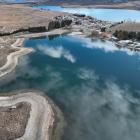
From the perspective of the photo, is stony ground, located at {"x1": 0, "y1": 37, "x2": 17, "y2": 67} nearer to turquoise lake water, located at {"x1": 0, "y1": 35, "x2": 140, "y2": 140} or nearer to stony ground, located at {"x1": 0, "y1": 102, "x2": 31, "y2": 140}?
turquoise lake water, located at {"x1": 0, "y1": 35, "x2": 140, "y2": 140}

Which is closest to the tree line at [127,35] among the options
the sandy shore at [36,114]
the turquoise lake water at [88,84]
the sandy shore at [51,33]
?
the turquoise lake water at [88,84]

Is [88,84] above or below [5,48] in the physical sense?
above

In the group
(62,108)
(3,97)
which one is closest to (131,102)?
(62,108)

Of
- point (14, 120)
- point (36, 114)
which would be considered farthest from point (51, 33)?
point (14, 120)

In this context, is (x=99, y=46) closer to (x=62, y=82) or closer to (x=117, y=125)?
(x=62, y=82)

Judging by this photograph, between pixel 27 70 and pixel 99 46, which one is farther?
pixel 99 46

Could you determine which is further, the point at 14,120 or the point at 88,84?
the point at 88,84

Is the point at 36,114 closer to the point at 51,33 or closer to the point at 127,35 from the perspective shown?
the point at 127,35
